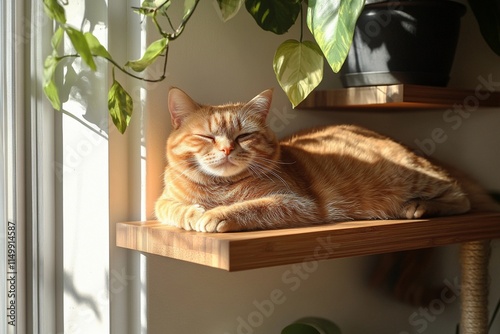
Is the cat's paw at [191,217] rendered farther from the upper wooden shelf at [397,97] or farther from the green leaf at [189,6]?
the upper wooden shelf at [397,97]

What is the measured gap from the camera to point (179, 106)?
125 centimetres

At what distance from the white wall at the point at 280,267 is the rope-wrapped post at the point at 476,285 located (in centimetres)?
18

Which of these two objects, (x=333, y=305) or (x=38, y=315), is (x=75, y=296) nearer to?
(x=38, y=315)

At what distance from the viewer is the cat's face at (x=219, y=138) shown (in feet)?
3.96

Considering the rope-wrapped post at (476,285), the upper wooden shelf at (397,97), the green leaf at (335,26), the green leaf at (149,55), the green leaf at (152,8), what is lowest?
the rope-wrapped post at (476,285)

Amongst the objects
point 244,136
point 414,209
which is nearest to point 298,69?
point 244,136

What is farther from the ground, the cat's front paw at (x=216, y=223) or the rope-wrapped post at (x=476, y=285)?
the cat's front paw at (x=216, y=223)

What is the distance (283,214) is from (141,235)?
26cm

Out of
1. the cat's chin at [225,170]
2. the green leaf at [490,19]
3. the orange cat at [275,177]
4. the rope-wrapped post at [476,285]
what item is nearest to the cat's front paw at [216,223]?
the orange cat at [275,177]

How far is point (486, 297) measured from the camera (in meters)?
1.57

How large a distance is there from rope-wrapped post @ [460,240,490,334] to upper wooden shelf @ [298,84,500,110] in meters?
0.35

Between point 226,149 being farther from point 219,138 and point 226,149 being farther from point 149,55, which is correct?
point 149,55

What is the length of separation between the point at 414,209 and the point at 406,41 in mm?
364

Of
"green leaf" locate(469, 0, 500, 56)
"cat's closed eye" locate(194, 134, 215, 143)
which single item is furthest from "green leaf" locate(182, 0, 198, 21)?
"green leaf" locate(469, 0, 500, 56)
